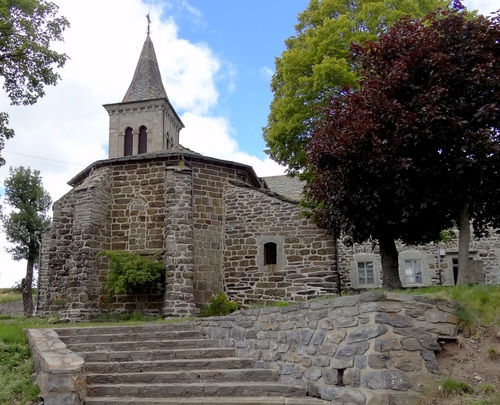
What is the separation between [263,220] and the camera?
16422 mm

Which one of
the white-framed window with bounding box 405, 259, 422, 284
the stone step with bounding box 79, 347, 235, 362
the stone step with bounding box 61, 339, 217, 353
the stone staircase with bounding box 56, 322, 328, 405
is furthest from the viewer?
the white-framed window with bounding box 405, 259, 422, 284

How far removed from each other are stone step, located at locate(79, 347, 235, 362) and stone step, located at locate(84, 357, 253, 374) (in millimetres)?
341

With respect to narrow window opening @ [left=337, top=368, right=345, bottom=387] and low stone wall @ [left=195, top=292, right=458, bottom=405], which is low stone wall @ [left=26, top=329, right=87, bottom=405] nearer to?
low stone wall @ [left=195, top=292, right=458, bottom=405]

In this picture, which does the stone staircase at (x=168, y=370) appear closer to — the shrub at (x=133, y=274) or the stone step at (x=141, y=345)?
the stone step at (x=141, y=345)

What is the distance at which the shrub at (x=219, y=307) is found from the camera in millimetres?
14891

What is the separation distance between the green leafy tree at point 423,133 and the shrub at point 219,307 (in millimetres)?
6541

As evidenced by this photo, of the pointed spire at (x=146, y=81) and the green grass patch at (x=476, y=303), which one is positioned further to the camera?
the pointed spire at (x=146, y=81)

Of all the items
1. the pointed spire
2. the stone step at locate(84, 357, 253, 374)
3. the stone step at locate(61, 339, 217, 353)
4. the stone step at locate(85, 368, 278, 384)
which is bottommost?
the stone step at locate(85, 368, 278, 384)

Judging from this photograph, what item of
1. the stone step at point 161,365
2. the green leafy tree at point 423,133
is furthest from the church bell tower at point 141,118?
the stone step at point 161,365

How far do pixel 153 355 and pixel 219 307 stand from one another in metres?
6.44

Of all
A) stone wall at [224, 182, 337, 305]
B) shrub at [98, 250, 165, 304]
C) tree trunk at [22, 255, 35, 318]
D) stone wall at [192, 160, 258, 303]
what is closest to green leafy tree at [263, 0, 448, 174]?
stone wall at [224, 182, 337, 305]

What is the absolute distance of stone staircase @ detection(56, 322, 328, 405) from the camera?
23.1 feet

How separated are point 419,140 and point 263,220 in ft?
29.0

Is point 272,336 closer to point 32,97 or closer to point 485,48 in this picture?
point 485,48
